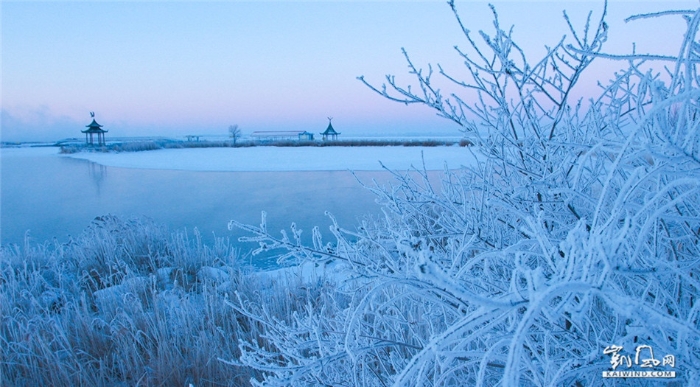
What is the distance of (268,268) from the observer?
17.6 ft

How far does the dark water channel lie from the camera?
7484mm

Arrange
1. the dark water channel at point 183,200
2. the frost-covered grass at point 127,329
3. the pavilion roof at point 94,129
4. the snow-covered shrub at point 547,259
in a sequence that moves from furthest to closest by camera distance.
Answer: the pavilion roof at point 94,129
the dark water channel at point 183,200
the frost-covered grass at point 127,329
the snow-covered shrub at point 547,259

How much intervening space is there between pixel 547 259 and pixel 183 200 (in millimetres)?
10019

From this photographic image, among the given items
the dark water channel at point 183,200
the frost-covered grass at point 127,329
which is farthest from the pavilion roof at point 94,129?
the frost-covered grass at point 127,329

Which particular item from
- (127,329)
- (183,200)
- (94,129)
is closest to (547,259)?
(127,329)

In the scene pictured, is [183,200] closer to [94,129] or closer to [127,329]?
[127,329]

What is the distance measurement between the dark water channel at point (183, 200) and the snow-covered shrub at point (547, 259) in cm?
379

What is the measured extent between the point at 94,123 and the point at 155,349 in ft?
118

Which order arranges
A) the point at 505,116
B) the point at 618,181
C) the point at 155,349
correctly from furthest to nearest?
1. the point at 155,349
2. the point at 505,116
3. the point at 618,181

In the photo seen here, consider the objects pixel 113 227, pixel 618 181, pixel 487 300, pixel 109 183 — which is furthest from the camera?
pixel 109 183

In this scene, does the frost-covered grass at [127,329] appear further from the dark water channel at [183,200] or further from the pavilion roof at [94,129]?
the pavilion roof at [94,129]

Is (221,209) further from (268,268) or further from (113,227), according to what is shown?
(268,268)

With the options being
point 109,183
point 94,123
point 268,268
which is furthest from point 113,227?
point 94,123

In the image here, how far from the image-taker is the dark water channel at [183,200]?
7484 mm
